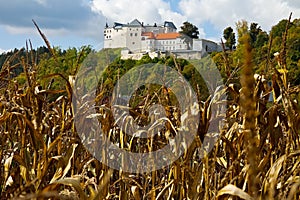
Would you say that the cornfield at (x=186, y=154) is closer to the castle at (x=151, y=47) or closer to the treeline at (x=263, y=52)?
the treeline at (x=263, y=52)

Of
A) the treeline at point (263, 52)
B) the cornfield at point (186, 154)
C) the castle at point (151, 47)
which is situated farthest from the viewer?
the castle at point (151, 47)

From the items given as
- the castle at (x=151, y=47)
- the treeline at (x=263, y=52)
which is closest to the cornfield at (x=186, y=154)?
the treeline at (x=263, y=52)

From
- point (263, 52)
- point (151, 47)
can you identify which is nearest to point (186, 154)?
point (263, 52)

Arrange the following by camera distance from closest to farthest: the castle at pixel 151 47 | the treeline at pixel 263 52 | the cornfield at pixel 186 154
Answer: the cornfield at pixel 186 154 → the treeline at pixel 263 52 → the castle at pixel 151 47

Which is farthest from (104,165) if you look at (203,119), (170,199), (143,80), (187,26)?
(187,26)

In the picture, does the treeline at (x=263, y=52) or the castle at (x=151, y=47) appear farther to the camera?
the castle at (x=151, y=47)

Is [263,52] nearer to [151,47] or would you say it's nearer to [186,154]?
[186,154]

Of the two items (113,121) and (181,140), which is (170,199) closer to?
(181,140)

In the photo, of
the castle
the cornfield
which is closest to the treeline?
the cornfield

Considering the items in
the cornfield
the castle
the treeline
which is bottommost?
the cornfield

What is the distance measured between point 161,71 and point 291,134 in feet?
3.00

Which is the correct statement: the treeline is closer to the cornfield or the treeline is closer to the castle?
the cornfield

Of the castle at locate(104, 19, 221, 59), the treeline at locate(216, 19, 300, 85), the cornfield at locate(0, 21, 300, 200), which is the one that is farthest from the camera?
the castle at locate(104, 19, 221, 59)

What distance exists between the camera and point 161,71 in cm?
235
